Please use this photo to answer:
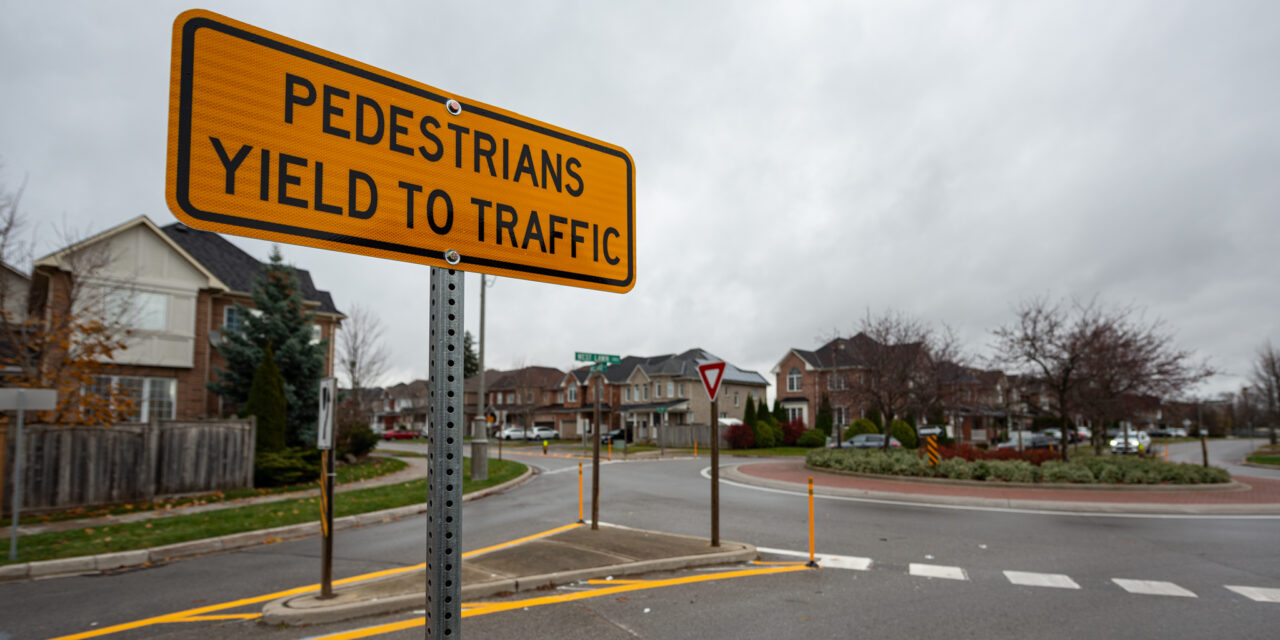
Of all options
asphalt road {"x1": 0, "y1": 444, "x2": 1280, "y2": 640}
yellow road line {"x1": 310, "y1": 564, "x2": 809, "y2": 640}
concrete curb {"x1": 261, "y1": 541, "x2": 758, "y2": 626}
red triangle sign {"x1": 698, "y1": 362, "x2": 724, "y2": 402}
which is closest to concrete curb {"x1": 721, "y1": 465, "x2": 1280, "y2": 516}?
asphalt road {"x1": 0, "y1": 444, "x2": 1280, "y2": 640}

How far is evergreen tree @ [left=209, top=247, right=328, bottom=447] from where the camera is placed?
23672 mm

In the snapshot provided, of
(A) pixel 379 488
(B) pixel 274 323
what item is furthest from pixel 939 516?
(B) pixel 274 323

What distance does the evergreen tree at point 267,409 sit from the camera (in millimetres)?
19750

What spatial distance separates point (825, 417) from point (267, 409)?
39.7 m

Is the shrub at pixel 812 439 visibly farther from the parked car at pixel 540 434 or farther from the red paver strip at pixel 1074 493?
A: the red paver strip at pixel 1074 493

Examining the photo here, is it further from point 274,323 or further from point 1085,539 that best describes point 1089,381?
point 274,323

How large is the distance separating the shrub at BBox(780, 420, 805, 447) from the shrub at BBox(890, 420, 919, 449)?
8.15 m

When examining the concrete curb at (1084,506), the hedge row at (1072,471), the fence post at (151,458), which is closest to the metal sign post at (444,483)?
the concrete curb at (1084,506)

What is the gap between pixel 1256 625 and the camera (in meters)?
6.49

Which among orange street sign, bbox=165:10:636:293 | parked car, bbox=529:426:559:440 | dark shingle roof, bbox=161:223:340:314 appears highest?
dark shingle roof, bbox=161:223:340:314

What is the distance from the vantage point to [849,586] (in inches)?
313

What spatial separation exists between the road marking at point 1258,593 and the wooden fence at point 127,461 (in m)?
19.0

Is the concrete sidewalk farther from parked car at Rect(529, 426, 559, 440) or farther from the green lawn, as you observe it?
parked car at Rect(529, 426, 559, 440)

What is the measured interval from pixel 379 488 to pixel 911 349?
22062mm
